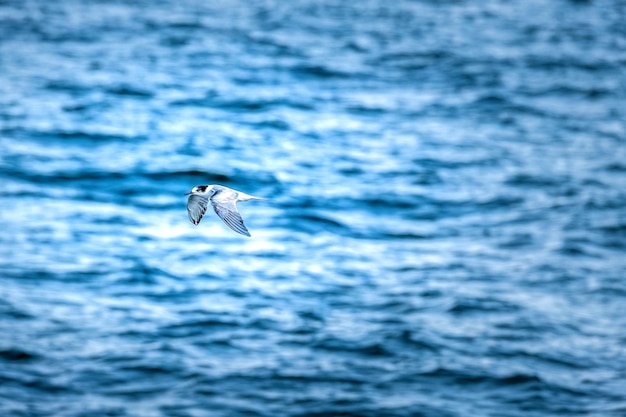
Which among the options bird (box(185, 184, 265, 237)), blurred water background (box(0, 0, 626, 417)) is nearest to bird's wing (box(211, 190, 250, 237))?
bird (box(185, 184, 265, 237))

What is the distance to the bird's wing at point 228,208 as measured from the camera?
5565mm

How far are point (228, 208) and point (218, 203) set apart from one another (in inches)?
3.2

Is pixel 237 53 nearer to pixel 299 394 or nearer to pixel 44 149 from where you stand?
pixel 44 149

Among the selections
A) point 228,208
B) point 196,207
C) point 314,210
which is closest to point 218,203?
point 228,208

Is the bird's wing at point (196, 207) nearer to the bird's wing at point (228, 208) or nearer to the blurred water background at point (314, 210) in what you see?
the bird's wing at point (228, 208)

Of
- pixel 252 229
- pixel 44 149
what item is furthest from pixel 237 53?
pixel 252 229

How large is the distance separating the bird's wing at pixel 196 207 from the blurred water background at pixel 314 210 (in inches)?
167

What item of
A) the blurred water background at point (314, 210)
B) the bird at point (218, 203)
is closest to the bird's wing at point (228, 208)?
the bird at point (218, 203)

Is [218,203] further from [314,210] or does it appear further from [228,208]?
[314,210]

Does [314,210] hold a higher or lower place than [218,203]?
higher

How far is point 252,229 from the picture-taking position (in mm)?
13789

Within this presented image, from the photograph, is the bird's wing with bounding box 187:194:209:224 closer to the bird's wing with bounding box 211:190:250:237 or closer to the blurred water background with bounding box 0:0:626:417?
the bird's wing with bounding box 211:190:250:237

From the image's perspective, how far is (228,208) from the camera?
19.3 ft

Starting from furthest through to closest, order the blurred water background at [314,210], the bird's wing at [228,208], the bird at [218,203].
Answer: the blurred water background at [314,210] → the bird at [218,203] → the bird's wing at [228,208]
